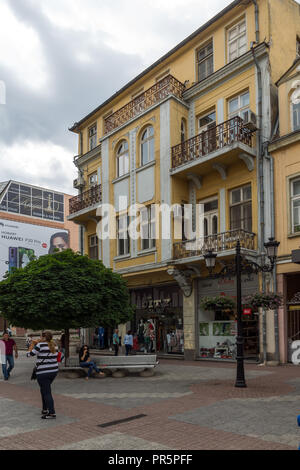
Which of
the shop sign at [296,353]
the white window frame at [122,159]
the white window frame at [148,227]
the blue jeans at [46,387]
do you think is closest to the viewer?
the blue jeans at [46,387]

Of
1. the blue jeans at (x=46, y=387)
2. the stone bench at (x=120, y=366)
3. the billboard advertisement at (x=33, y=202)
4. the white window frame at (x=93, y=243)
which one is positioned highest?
the billboard advertisement at (x=33, y=202)

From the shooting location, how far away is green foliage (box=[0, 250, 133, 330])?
14938mm

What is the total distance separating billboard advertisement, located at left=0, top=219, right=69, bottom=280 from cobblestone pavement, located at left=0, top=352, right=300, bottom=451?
5697 cm

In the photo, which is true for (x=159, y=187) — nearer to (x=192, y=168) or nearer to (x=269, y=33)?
(x=192, y=168)

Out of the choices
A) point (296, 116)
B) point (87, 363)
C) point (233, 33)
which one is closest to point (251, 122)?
point (296, 116)

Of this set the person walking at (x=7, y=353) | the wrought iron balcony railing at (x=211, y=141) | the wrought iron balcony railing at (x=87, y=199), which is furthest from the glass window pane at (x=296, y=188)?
the wrought iron balcony railing at (x=87, y=199)

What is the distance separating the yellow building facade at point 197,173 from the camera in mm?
18672

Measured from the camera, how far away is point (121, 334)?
83.3 ft

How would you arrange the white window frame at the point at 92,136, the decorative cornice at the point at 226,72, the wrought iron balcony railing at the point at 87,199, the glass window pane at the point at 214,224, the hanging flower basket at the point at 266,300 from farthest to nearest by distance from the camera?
the white window frame at the point at 92,136, the wrought iron balcony railing at the point at 87,199, the glass window pane at the point at 214,224, the decorative cornice at the point at 226,72, the hanging flower basket at the point at 266,300

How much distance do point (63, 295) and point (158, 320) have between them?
9.30 m

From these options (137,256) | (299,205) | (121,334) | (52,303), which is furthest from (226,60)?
(121,334)

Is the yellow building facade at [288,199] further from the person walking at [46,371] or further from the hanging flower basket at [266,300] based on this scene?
the person walking at [46,371]

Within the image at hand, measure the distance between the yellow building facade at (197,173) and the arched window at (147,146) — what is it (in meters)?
0.05

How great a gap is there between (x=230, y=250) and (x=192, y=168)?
4.58 m
